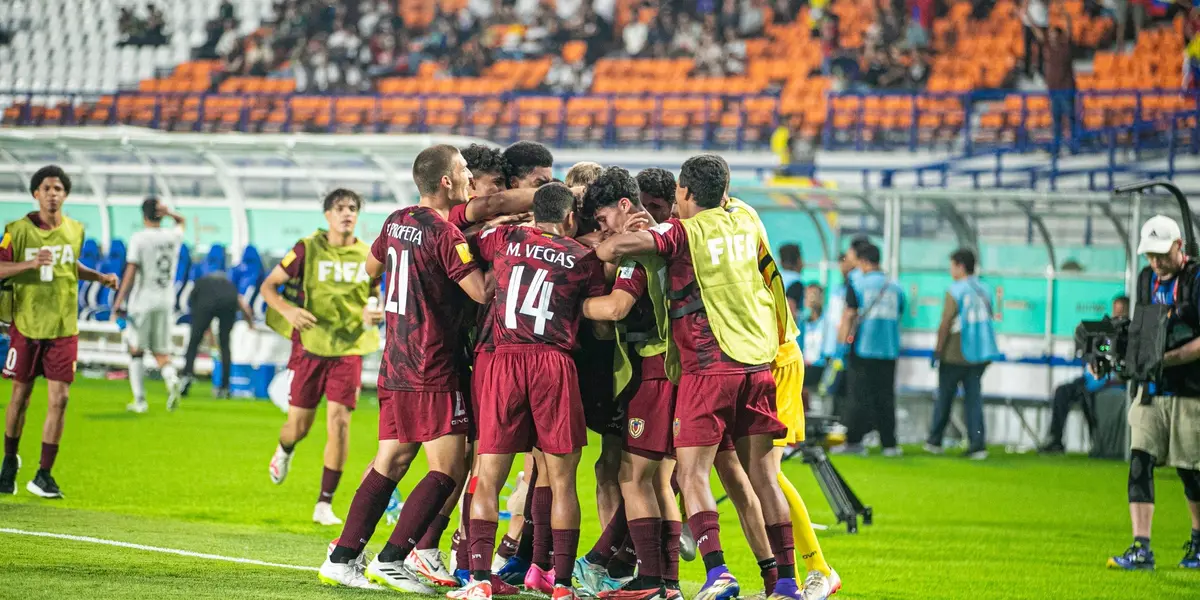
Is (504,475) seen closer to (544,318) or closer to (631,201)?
(544,318)

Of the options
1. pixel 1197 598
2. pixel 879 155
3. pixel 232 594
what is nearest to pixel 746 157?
pixel 879 155

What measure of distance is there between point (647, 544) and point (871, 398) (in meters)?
8.40

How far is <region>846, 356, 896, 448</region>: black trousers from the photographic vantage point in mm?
13773

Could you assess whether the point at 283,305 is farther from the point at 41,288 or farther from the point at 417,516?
the point at 417,516

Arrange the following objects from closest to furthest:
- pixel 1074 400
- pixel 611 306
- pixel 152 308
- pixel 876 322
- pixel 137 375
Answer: pixel 611 306, pixel 876 322, pixel 1074 400, pixel 137 375, pixel 152 308

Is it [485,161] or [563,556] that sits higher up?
[485,161]

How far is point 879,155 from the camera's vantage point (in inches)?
894

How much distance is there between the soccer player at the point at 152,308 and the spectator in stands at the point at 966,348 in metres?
8.07

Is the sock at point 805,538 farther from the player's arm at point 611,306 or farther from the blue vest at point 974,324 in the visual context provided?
the blue vest at point 974,324

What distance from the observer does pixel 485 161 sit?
652cm

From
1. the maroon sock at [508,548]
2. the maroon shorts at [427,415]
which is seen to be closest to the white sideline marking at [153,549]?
the maroon sock at [508,548]

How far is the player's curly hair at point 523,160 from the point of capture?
21.4 ft

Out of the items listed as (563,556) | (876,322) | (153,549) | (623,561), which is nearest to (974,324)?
(876,322)

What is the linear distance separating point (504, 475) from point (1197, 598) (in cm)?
377
